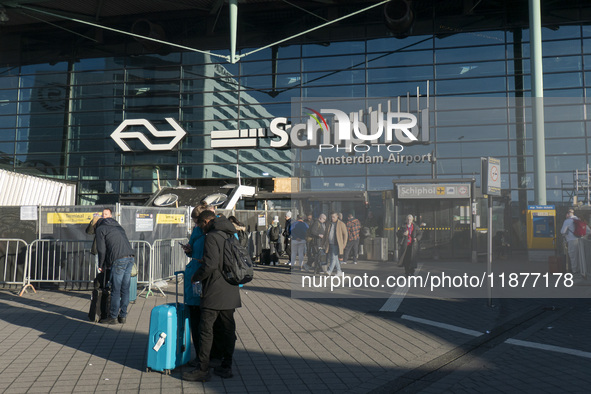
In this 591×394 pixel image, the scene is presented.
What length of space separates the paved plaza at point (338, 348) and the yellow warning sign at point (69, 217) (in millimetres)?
2006

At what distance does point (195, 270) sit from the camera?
5.53 metres

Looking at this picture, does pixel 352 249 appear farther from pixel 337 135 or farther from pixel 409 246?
pixel 337 135

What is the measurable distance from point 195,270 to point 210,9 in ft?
77.8

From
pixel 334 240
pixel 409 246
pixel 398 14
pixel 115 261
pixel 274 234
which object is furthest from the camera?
pixel 398 14

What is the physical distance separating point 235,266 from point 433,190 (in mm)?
9658

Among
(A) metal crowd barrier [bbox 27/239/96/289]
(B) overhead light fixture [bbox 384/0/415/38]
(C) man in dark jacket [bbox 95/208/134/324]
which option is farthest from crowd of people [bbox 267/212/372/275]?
(B) overhead light fixture [bbox 384/0/415/38]

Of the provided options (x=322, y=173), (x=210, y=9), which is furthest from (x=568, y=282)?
(x=210, y=9)

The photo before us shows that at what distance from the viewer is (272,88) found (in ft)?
89.7

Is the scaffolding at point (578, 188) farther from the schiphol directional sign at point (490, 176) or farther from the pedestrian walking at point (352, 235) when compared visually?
the pedestrian walking at point (352, 235)

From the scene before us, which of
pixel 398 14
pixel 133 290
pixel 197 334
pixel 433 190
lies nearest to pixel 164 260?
pixel 133 290

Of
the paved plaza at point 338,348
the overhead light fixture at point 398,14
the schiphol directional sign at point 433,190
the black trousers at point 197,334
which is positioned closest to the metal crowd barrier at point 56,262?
the paved plaza at point 338,348

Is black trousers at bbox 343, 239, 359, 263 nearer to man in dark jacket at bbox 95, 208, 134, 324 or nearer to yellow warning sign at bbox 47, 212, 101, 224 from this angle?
man in dark jacket at bbox 95, 208, 134, 324

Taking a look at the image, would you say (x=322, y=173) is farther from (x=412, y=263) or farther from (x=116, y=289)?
(x=116, y=289)

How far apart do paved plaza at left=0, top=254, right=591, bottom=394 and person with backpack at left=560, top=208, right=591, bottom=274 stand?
→ 2953 mm
